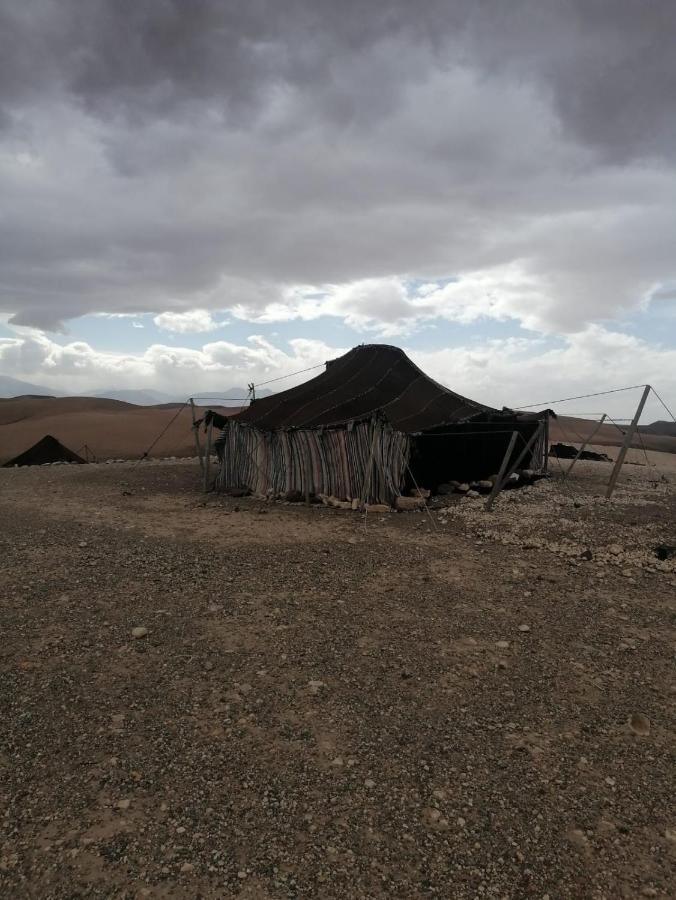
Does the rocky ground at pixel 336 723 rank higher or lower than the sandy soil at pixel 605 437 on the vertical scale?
lower

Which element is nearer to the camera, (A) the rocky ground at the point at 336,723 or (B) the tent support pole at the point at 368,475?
(A) the rocky ground at the point at 336,723

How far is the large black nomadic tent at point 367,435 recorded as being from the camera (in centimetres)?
1306

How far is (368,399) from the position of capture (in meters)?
15.0

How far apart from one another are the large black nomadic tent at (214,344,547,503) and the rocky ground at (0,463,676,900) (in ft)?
14.3

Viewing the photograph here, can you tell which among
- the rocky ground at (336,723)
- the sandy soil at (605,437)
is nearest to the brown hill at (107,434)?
the rocky ground at (336,723)

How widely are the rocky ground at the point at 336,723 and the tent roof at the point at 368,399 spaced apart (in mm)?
5722

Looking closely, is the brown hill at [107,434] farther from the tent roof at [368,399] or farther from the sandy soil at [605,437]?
the sandy soil at [605,437]

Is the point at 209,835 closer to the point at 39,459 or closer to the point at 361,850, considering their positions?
the point at 361,850

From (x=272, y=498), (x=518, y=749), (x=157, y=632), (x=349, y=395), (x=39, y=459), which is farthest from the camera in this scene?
(x=39, y=459)

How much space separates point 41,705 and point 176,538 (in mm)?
5423

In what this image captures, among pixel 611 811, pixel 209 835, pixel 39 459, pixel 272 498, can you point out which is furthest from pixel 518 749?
pixel 39 459

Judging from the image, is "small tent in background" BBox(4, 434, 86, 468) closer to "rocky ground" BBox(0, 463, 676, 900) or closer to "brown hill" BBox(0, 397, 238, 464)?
"brown hill" BBox(0, 397, 238, 464)

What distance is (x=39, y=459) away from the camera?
22984 millimetres

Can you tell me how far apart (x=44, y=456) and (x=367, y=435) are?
16.5m
